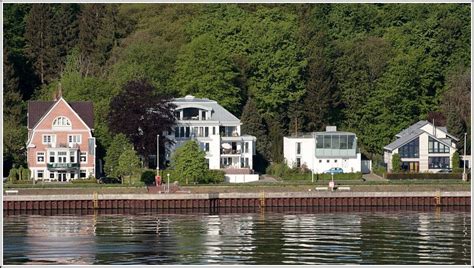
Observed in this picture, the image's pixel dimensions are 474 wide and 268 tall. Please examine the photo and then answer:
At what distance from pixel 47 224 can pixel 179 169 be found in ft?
60.5

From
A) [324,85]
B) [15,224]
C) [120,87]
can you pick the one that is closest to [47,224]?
[15,224]

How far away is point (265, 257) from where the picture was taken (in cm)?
7606

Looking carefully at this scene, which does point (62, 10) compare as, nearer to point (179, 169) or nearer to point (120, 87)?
point (120, 87)

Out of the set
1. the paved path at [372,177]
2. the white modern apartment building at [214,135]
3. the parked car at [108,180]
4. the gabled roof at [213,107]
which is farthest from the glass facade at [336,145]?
the parked car at [108,180]

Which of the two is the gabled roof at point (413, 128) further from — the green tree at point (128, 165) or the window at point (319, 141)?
the green tree at point (128, 165)

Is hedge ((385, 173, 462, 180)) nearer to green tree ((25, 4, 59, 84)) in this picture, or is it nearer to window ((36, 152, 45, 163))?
window ((36, 152, 45, 163))

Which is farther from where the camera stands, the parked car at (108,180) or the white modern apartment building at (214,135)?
the white modern apartment building at (214,135)

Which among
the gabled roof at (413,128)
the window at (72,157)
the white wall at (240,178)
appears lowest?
the white wall at (240,178)

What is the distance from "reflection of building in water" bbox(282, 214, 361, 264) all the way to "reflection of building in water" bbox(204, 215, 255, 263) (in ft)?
5.63

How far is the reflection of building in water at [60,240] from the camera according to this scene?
247 feet

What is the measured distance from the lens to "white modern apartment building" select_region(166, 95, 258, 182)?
11506cm

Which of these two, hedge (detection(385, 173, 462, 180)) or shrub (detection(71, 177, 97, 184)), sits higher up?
hedge (detection(385, 173, 462, 180))

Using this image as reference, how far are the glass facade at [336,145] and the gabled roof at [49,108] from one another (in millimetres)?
14547

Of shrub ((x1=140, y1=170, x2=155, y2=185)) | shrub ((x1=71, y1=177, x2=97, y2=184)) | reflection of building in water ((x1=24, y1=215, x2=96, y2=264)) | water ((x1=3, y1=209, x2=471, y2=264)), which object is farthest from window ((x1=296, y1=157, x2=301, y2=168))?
reflection of building in water ((x1=24, y1=215, x2=96, y2=264))
